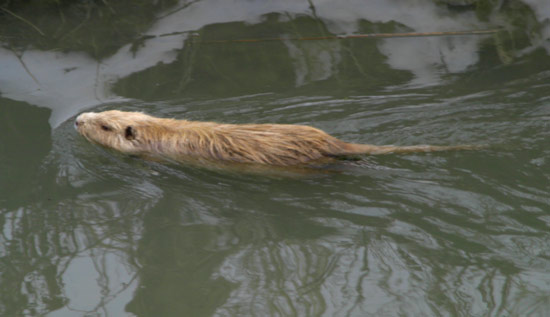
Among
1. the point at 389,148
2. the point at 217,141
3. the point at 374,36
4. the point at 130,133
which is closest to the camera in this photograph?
the point at 389,148

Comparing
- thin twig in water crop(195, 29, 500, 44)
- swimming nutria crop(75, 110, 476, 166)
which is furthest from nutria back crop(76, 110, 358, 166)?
thin twig in water crop(195, 29, 500, 44)

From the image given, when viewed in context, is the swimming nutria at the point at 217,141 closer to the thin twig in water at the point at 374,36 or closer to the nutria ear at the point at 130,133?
the nutria ear at the point at 130,133

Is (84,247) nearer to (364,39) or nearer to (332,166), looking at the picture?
(332,166)

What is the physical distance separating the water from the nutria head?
11 cm

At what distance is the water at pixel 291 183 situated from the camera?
3.05m

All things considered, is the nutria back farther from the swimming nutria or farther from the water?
the water

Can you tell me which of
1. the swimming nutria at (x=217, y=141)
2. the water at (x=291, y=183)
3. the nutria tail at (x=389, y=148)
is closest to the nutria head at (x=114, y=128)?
the swimming nutria at (x=217, y=141)

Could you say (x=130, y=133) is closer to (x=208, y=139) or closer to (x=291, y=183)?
(x=208, y=139)

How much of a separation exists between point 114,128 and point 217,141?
3.00 feet

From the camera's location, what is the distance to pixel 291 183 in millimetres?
3916

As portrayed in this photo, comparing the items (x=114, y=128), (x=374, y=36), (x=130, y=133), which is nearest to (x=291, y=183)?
(x=130, y=133)

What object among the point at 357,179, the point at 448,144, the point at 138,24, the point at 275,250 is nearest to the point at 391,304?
the point at 275,250

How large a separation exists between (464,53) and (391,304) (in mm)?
3161

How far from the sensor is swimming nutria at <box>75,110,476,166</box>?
3838mm
